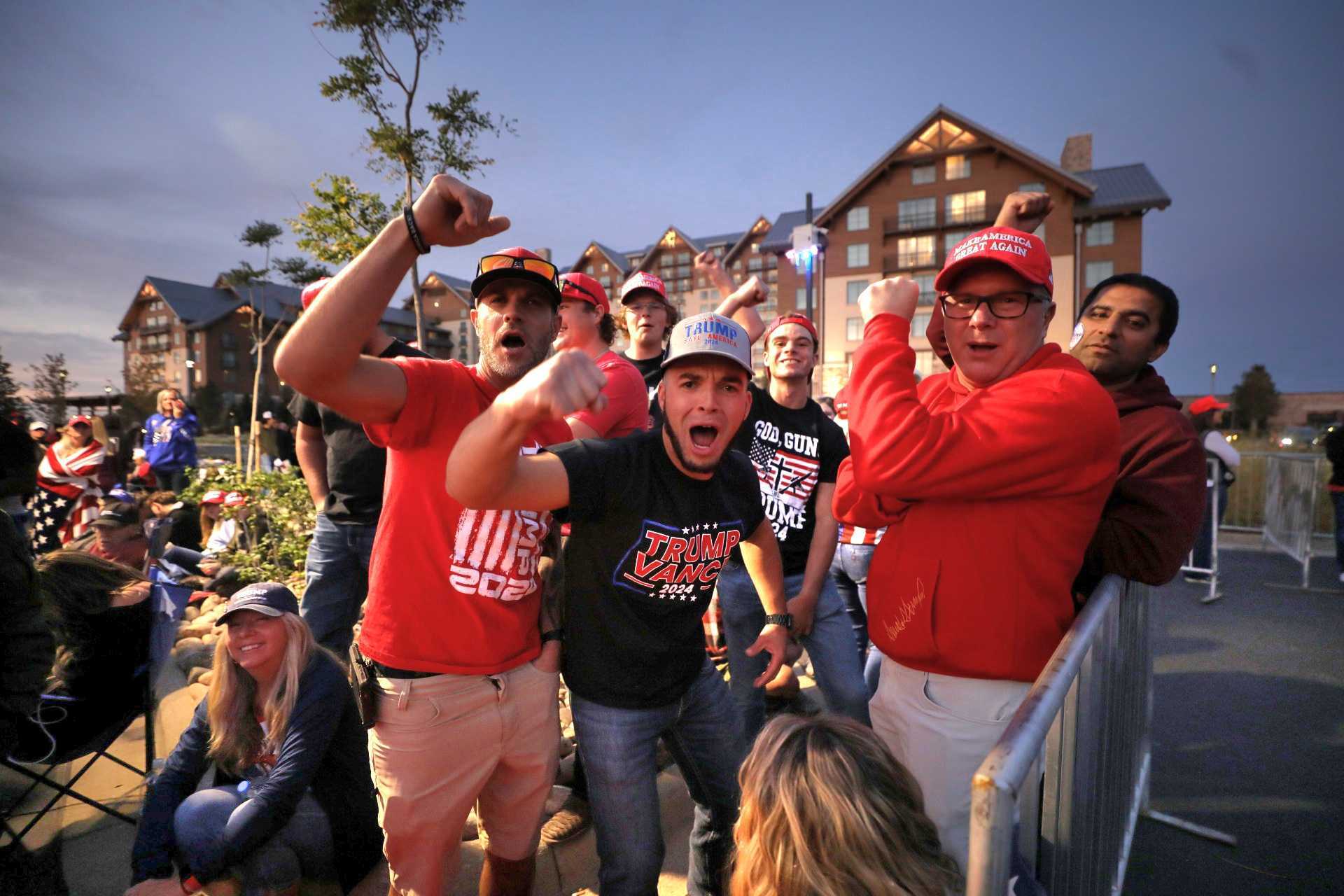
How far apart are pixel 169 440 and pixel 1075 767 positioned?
1176 cm

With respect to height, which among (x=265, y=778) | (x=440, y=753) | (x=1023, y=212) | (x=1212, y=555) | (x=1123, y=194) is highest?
(x=1123, y=194)

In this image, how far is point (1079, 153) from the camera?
35781 mm

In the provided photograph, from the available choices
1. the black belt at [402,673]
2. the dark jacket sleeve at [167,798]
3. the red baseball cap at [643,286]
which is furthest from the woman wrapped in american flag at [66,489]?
the black belt at [402,673]

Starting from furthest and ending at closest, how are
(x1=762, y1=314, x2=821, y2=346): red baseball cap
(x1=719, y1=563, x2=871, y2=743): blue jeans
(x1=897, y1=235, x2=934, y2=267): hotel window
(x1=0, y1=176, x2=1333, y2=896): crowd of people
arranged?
(x1=897, y1=235, x2=934, y2=267): hotel window < (x1=762, y1=314, x2=821, y2=346): red baseball cap < (x1=719, y1=563, x2=871, y2=743): blue jeans < (x1=0, y1=176, x2=1333, y2=896): crowd of people

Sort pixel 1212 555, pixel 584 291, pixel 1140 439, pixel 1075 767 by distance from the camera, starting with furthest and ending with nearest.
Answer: pixel 1212 555 < pixel 584 291 < pixel 1140 439 < pixel 1075 767

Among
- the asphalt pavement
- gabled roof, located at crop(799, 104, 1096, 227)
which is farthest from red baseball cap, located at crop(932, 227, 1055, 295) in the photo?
gabled roof, located at crop(799, 104, 1096, 227)

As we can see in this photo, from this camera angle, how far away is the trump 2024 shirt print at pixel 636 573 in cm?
206

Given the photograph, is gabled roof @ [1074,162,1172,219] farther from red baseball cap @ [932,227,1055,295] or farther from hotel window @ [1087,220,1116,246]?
red baseball cap @ [932,227,1055,295]

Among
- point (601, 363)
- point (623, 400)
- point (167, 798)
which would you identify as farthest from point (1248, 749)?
point (167, 798)

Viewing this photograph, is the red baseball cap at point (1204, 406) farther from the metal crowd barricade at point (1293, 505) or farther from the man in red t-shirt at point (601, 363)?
the man in red t-shirt at point (601, 363)

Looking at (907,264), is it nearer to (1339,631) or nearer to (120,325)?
(1339,631)

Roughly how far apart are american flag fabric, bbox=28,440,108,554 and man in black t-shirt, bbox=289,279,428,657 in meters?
5.15

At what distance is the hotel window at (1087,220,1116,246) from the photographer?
32156 millimetres

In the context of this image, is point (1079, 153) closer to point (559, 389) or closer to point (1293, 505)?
point (1293, 505)
